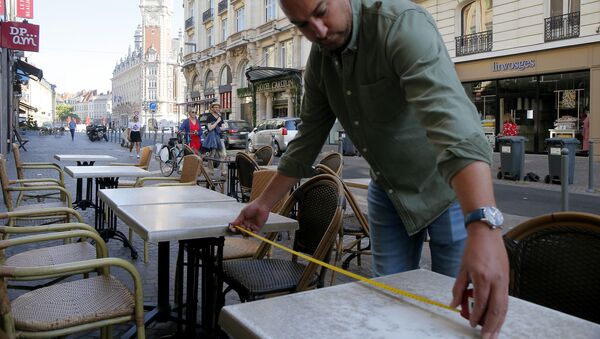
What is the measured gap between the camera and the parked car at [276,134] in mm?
22281

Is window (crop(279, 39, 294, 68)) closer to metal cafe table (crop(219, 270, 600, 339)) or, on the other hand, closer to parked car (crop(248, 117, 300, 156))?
parked car (crop(248, 117, 300, 156))

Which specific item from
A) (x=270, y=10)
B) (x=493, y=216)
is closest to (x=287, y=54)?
(x=270, y=10)

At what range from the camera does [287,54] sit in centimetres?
3466

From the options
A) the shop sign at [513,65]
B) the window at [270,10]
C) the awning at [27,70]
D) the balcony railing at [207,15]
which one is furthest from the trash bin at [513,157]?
the balcony railing at [207,15]

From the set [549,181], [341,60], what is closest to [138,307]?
[341,60]

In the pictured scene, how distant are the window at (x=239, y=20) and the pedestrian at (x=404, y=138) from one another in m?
40.1

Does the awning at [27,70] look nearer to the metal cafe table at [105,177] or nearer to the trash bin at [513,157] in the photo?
the trash bin at [513,157]

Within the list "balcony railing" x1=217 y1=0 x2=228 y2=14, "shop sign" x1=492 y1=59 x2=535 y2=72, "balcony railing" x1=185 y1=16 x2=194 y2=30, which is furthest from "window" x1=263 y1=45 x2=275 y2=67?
"shop sign" x1=492 y1=59 x2=535 y2=72

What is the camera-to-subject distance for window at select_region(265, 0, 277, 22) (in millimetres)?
36281

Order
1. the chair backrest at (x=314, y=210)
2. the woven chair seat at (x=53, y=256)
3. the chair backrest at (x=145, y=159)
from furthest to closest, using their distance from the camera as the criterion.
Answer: the chair backrest at (x=145, y=159), the woven chair seat at (x=53, y=256), the chair backrest at (x=314, y=210)

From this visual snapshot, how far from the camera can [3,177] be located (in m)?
4.92

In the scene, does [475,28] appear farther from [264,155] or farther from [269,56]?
[269,56]

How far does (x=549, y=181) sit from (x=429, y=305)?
12529 millimetres

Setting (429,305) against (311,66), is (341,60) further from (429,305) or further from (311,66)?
(429,305)
